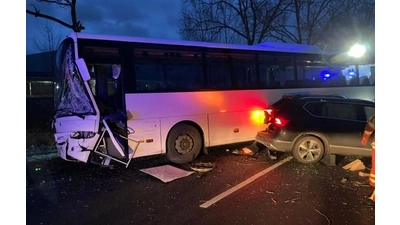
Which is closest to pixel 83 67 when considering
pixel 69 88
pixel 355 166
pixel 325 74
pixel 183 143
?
pixel 69 88

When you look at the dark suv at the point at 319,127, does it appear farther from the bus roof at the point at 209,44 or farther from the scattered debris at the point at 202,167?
the bus roof at the point at 209,44

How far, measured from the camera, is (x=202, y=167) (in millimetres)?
7121

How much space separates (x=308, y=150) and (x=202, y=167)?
260 cm

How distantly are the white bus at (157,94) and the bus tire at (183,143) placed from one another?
0.03 metres

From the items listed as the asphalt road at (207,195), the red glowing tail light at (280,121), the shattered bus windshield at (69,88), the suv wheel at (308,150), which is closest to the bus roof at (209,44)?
the shattered bus windshield at (69,88)

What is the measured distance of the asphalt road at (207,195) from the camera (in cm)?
440

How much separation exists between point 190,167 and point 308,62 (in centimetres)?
616

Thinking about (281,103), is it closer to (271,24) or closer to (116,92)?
(116,92)

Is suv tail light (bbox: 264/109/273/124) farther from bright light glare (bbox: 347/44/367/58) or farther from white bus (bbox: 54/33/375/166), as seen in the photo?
bright light glare (bbox: 347/44/367/58)

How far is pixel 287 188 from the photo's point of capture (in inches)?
222

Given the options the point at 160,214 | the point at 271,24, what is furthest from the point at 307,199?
the point at 271,24

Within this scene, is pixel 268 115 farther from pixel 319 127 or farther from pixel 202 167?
pixel 202 167

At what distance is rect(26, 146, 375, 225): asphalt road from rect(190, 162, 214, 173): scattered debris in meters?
0.12

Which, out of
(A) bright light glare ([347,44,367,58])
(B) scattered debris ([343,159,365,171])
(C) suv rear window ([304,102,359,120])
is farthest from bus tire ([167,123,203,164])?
(A) bright light glare ([347,44,367,58])
